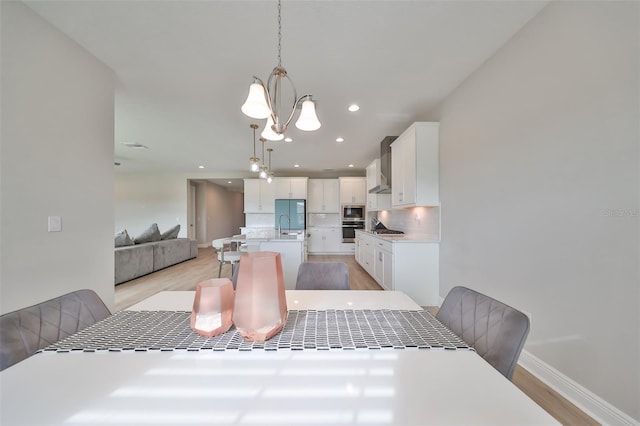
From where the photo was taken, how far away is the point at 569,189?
146 cm

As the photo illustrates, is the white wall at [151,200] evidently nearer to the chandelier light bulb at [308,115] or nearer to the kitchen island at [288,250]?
the kitchen island at [288,250]

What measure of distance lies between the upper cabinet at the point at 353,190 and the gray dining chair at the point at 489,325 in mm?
5572

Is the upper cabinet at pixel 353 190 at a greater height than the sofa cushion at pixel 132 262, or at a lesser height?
greater

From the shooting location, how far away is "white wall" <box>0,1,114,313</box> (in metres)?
1.54

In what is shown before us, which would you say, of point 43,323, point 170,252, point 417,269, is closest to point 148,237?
point 170,252

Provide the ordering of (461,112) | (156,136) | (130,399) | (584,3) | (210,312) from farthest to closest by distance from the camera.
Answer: (156,136) < (461,112) < (584,3) < (210,312) < (130,399)

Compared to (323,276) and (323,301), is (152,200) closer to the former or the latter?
(323,276)

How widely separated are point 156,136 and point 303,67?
3.22m

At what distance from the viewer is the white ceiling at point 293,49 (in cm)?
162

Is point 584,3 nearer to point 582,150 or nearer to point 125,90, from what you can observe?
point 582,150

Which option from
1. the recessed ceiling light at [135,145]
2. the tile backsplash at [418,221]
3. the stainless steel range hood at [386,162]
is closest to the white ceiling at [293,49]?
the stainless steel range hood at [386,162]

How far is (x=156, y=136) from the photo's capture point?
4.06 metres

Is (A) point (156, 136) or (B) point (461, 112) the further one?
(A) point (156, 136)

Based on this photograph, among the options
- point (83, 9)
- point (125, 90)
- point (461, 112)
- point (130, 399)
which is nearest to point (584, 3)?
point (461, 112)
